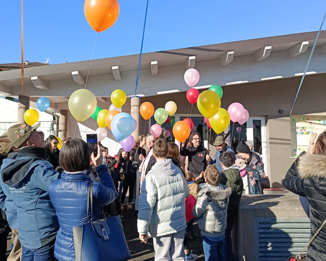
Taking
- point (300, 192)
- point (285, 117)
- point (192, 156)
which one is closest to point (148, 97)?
point (192, 156)

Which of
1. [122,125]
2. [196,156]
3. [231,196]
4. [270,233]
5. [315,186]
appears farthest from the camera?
[196,156]

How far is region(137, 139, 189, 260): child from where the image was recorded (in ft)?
8.00

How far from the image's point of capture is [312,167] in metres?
1.69

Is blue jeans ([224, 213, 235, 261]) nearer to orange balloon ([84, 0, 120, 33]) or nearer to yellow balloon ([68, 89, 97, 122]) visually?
yellow balloon ([68, 89, 97, 122])

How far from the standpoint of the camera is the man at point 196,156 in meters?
4.95

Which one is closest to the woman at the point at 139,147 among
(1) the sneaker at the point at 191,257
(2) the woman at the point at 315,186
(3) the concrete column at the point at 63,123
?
(1) the sneaker at the point at 191,257

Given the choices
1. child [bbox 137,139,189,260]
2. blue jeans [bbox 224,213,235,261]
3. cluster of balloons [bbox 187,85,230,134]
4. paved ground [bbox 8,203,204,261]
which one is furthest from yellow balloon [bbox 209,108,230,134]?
child [bbox 137,139,189,260]

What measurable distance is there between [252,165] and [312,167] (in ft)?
9.48

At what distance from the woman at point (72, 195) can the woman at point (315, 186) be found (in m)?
1.42

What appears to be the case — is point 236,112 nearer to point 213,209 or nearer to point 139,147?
point 139,147

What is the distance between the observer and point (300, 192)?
1.81 metres

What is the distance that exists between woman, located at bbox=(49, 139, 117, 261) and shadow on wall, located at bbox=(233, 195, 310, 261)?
190 centimetres

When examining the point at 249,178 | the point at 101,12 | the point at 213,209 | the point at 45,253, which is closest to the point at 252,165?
the point at 249,178

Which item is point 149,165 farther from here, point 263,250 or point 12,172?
point 12,172
